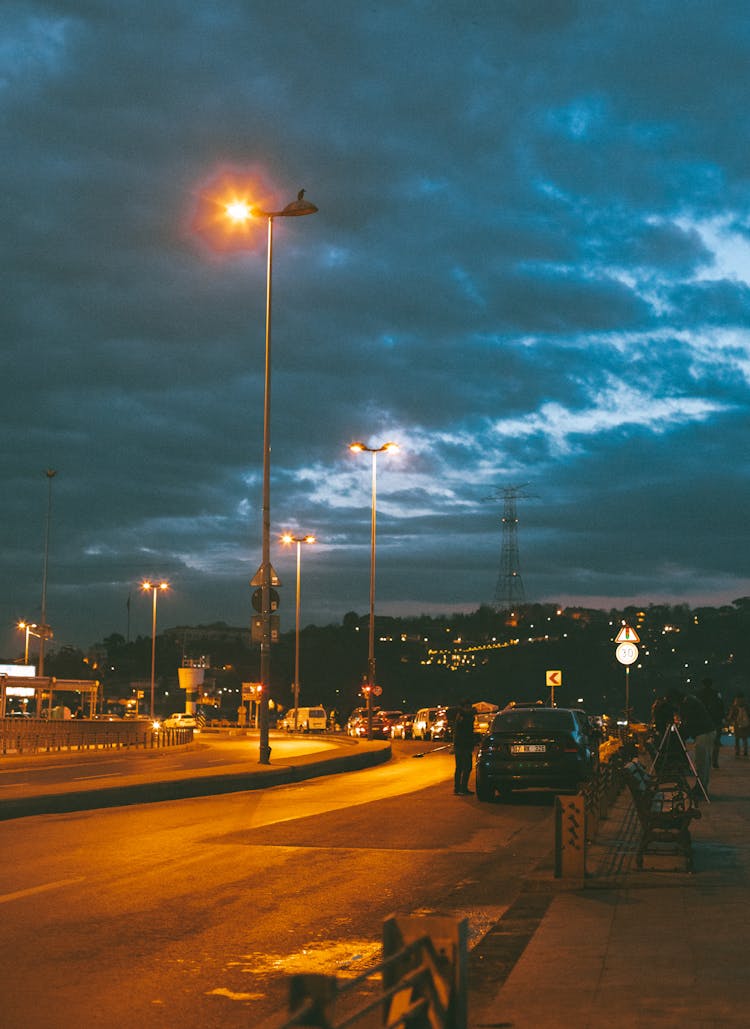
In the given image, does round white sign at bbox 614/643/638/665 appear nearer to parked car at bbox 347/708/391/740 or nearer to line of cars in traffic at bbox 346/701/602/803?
line of cars in traffic at bbox 346/701/602/803

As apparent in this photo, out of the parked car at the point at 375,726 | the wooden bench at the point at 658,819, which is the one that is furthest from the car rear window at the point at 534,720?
the parked car at the point at 375,726

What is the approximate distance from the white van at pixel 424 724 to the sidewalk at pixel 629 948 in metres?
49.0

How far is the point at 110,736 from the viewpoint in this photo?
4775 cm

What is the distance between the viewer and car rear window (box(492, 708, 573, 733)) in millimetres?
21438

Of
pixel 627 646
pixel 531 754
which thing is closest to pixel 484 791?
pixel 531 754

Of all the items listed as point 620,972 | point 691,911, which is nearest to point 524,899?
point 691,911

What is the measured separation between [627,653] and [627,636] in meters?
0.44

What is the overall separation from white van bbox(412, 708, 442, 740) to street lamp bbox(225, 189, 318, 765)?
3241 centimetres

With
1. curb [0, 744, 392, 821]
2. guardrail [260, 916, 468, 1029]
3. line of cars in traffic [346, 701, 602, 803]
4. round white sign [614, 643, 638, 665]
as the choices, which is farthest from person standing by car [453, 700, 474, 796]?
guardrail [260, 916, 468, 1029]

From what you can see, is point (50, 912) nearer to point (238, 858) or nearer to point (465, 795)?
A: point (238, 858)

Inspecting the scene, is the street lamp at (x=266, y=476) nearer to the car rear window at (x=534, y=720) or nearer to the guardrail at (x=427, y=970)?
the car rear window at (x=534, y=720)

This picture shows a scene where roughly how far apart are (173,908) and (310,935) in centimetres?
161

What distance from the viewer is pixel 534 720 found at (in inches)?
853

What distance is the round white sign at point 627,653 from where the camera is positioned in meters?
23.8
